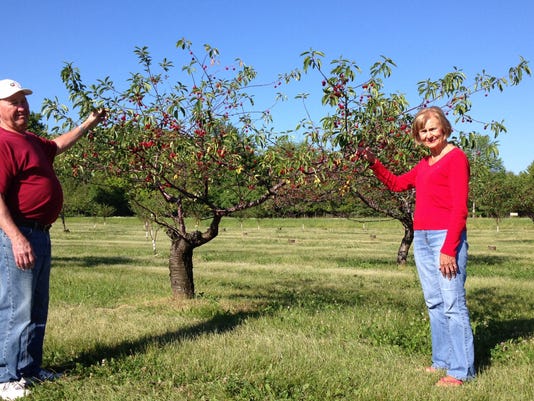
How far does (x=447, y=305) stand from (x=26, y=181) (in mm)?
3929

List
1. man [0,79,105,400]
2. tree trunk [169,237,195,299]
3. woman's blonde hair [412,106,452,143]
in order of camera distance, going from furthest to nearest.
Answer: tree trunk [169,237,195,299]
woman's blonde hair [412,106,452,143]
man [0,79,105,400]

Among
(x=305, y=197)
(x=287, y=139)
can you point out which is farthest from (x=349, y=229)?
(x=287, y=139)

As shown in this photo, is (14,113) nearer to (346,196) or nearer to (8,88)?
(8,88)

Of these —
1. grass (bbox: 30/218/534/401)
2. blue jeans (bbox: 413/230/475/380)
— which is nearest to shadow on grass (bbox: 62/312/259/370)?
grass (bbox: 30/218/534/401)

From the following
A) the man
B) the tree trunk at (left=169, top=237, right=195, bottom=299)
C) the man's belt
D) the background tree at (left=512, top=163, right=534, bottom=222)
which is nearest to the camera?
the man

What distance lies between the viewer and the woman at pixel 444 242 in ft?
15.1

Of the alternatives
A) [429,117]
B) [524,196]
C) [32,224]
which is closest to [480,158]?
[429,117]

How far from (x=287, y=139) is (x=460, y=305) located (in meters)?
3.29

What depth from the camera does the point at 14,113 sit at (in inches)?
176

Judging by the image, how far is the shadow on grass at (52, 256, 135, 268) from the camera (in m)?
18.4

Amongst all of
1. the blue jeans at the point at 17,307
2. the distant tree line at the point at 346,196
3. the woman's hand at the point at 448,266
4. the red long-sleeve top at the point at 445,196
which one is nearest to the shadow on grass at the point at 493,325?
the woman's hand at the point at 448,266

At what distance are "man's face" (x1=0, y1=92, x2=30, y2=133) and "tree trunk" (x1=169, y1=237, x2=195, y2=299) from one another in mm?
5283

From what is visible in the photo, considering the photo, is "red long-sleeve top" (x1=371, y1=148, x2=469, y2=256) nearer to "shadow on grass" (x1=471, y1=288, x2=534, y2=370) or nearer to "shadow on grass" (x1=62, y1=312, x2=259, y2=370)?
"shadow on grass" (x1=471, y1=288, x2=534, y2=370)

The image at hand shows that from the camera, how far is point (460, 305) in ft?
15.6
